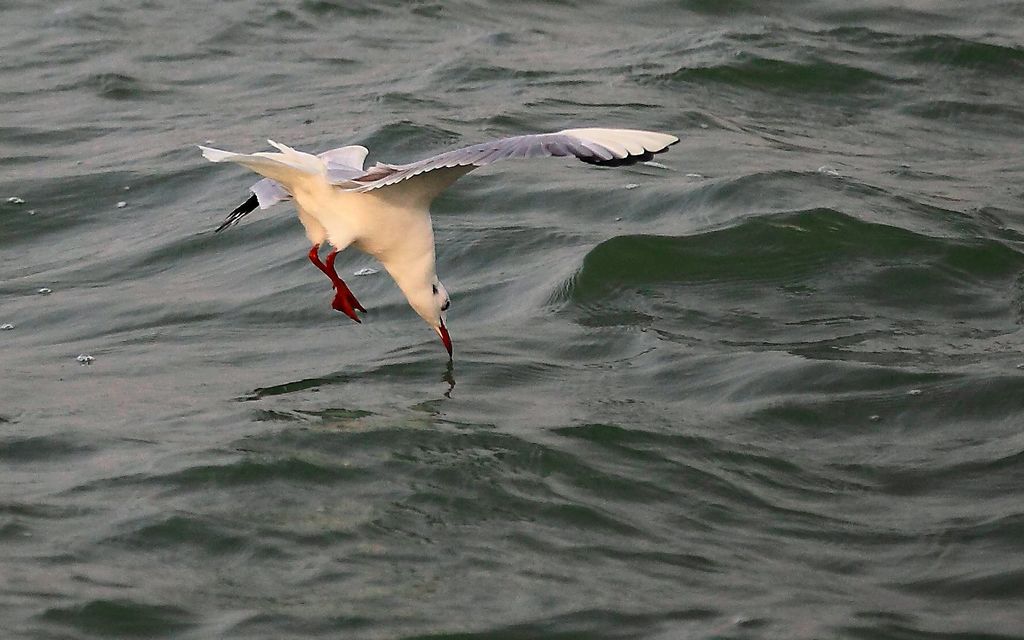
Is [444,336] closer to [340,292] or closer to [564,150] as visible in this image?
[340,292]

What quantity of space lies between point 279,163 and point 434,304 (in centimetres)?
109

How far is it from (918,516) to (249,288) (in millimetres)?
3676

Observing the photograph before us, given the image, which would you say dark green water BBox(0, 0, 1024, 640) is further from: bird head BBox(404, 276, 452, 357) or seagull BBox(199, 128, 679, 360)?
seagull BBox(199, 128, 679, 360)

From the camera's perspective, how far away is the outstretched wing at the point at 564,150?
5.36 metres

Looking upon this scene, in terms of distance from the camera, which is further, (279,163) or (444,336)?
(444,336)

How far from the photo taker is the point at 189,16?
12.9 m

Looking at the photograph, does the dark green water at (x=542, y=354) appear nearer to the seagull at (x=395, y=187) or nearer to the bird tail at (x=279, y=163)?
the seagull at (x=395, y=187)

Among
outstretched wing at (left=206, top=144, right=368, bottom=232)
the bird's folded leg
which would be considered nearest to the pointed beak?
the bird's folded leg

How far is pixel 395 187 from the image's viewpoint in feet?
19.6

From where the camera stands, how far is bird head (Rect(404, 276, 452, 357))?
20.9 ft

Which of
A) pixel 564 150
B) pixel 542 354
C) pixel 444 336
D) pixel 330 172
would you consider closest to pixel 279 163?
pixel 330 172

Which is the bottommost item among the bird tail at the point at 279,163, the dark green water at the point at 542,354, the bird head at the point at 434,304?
the dark green water at the point at 542,354

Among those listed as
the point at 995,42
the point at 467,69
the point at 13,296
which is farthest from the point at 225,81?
the point at 995,42

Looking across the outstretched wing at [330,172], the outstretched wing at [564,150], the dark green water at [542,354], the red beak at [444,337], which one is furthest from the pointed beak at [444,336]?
the outstretched wing at [564,150]
